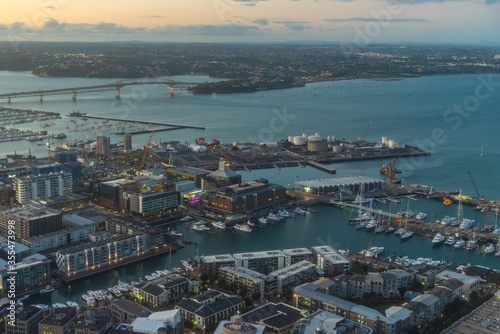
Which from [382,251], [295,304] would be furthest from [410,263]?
[295,304]

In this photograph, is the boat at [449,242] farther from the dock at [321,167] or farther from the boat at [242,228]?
the dock at [321,167]

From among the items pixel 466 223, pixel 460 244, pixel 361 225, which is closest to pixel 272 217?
pixel 361 225

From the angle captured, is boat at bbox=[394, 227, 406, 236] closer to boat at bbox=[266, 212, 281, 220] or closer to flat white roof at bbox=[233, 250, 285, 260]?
boat at bbox=[266, 212, 281, 220]

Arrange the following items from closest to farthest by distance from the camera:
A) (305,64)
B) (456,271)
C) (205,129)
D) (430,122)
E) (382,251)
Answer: (456,271) → (382,251) → (205,129) → (430,122) → (305,64)

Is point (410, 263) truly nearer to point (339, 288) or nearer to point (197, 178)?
point (339, 288)

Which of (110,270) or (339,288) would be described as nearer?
(339,288)
